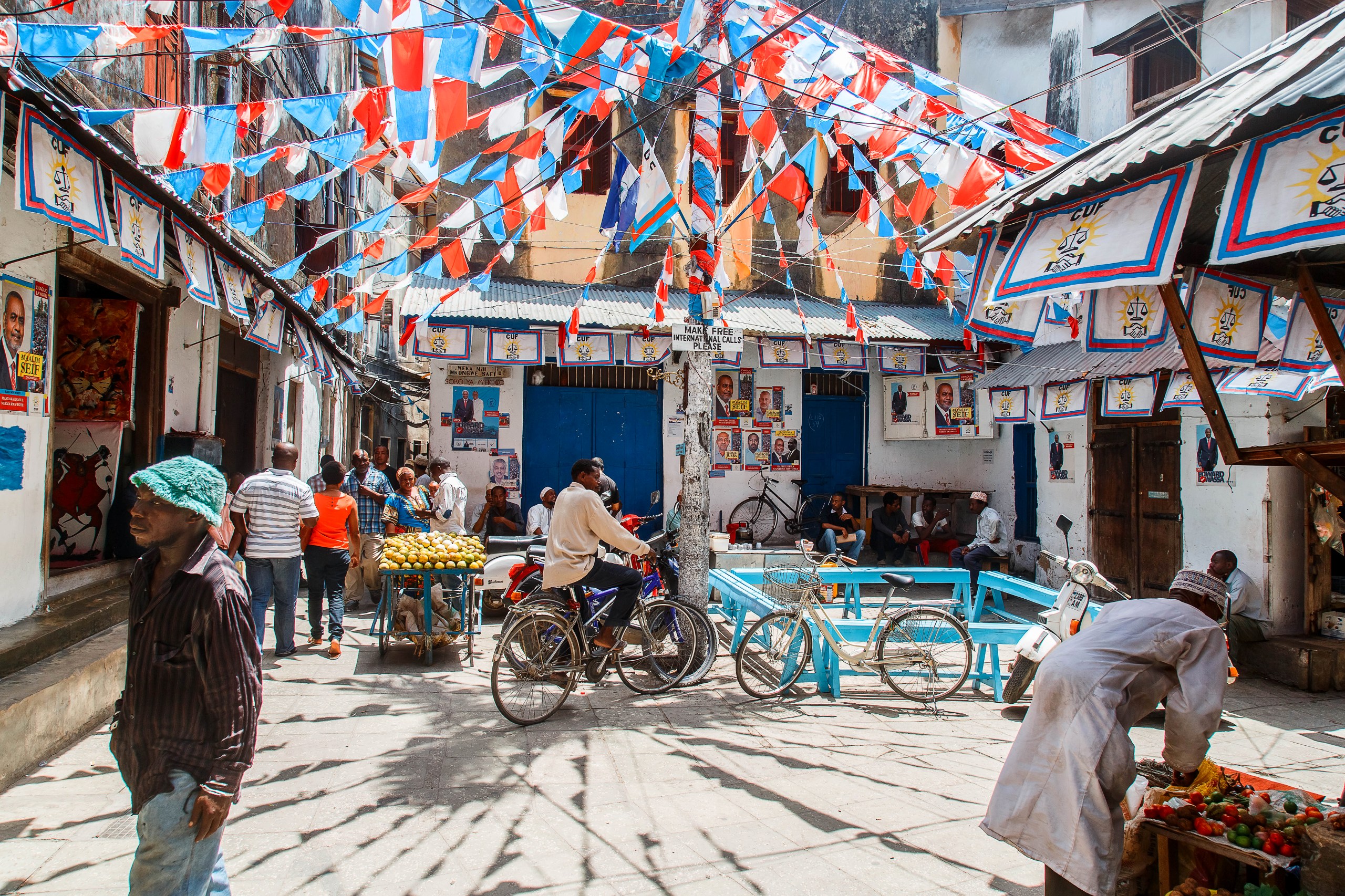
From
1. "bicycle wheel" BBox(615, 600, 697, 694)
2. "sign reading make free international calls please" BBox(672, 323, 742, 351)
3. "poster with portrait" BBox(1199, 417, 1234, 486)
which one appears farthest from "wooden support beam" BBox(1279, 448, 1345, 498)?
"poster with portrait" BBox(1199, 417, 1234, 486)

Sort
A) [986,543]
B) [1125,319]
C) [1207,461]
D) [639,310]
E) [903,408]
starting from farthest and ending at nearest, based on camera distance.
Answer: [903,408] < [639,310] < [986,543] < [1207,461] < [1125,319]

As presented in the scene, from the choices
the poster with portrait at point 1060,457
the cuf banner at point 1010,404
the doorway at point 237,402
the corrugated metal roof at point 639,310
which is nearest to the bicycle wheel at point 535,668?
the corrugated metal roof at point 639,310

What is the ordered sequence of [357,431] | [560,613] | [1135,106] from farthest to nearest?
1. [357,431]
2. [1135,106]
3. [560,613]

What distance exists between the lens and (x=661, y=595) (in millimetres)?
7840

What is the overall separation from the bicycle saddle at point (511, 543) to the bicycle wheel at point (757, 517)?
14.1 feet

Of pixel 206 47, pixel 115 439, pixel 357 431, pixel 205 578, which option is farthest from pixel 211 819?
pixel 357 431

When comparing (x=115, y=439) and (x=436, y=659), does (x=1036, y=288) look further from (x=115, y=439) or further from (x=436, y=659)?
(x=115, y=439)

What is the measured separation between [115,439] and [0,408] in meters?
2.58

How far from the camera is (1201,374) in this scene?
144 inches

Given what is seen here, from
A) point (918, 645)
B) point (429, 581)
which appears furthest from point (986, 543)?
point (429, 581)

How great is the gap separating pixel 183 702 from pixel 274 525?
16.2 feet

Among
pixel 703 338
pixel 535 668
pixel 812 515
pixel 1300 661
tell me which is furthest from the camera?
pixel 812 515

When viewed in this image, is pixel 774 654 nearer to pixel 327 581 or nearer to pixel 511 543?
pixel 327 581

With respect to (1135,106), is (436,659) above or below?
below
